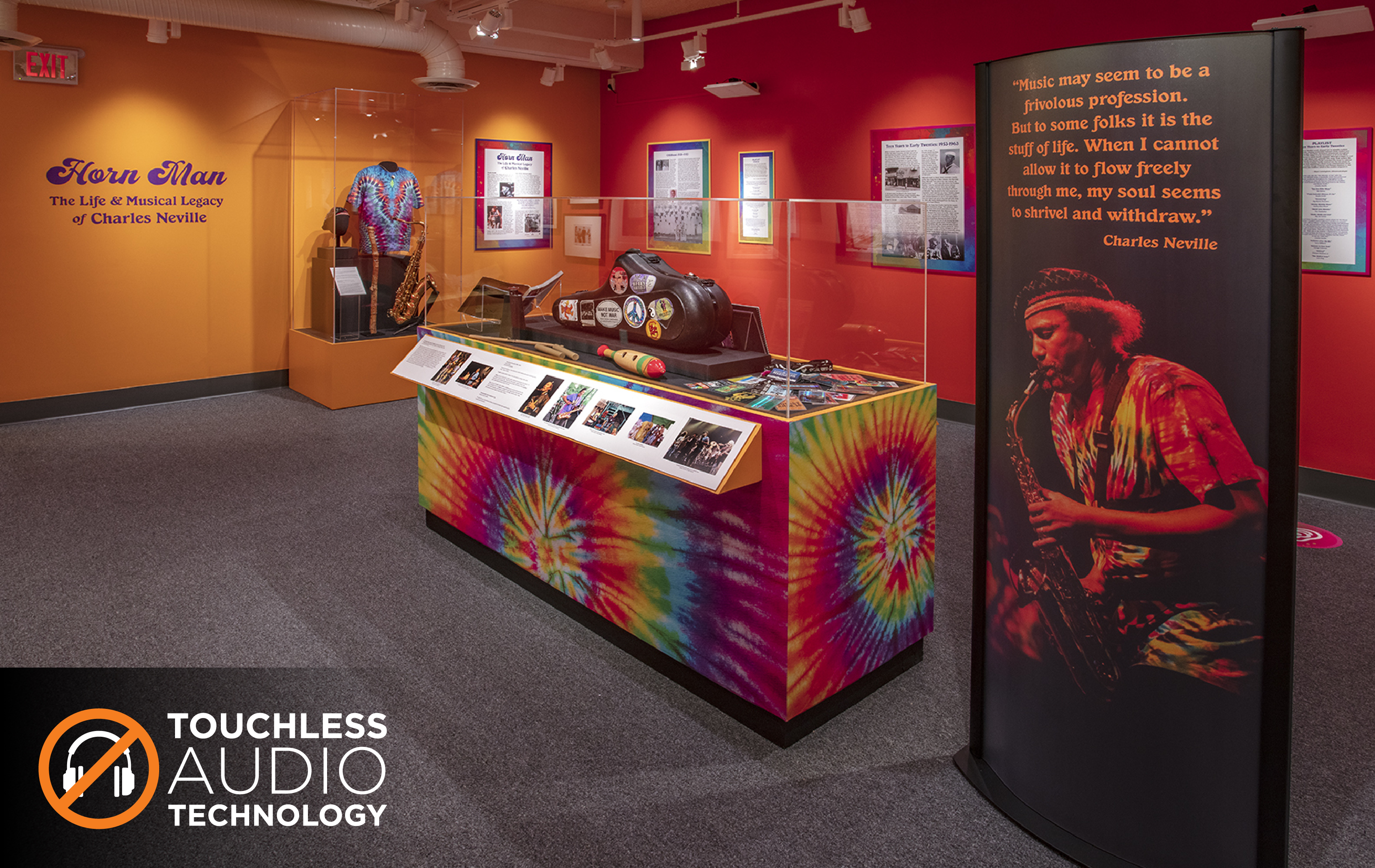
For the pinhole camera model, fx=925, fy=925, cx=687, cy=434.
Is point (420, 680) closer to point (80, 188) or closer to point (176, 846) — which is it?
point (176, 846)

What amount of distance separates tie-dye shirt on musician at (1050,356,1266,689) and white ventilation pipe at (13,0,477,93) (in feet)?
19.4

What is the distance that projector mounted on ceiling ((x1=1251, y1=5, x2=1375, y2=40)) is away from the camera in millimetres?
4117

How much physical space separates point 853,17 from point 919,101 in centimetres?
68

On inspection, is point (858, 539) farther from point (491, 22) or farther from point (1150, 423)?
point (491, 22)

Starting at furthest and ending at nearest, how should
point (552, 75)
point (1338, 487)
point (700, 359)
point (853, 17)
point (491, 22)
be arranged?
point (552, 75)
point (491, 22)
point (853, 17)
point (1338, 487)
point (700, 359)

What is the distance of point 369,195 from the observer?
6.63 metres

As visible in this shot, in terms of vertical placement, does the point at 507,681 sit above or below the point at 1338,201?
below

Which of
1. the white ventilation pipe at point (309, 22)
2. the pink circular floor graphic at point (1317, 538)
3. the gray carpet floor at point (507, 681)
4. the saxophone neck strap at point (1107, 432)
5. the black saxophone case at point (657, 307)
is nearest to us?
the saxophone neck strap at point (1107, 432)

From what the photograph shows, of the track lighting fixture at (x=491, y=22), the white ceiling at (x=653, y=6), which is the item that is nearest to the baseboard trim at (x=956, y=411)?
the white ceiling at (x=653, y=6)

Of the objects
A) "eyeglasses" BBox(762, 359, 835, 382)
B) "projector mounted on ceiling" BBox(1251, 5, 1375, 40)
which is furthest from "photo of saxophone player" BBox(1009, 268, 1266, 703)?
"projector mounted on ceiling" BBox(1251, 5, 1375, 40)

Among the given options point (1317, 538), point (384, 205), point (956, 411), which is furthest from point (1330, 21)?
point (384, 205)

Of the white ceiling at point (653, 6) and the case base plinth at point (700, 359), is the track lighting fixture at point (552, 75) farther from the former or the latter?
the case base plinth at point (700, 359)

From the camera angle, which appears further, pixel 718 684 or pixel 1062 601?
pixel 718 684

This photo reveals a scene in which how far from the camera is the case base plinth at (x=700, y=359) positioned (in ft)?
9.16
